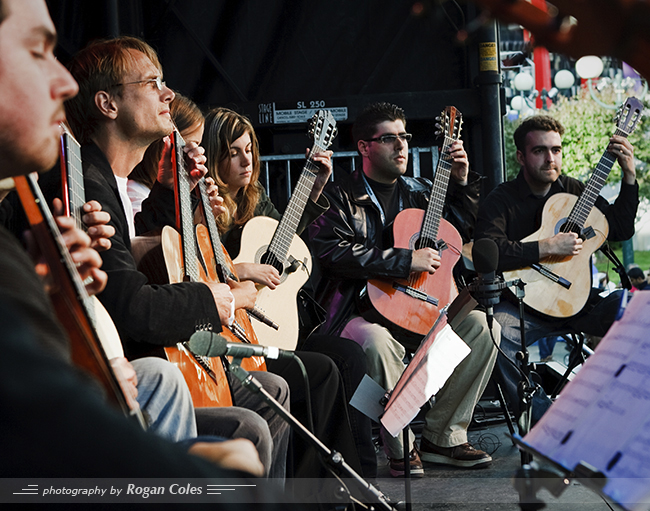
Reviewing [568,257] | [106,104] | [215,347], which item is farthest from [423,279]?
[215,347]

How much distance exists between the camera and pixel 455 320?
2.20 meters

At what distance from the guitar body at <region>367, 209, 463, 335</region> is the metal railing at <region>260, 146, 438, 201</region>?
1083 mm

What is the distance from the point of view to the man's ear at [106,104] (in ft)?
7.54

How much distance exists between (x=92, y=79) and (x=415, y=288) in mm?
1993

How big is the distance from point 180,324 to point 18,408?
141 centimetres

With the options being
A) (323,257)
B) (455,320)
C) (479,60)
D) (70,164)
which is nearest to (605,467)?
(455,320)

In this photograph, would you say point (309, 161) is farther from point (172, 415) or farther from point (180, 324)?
point (172, 415)

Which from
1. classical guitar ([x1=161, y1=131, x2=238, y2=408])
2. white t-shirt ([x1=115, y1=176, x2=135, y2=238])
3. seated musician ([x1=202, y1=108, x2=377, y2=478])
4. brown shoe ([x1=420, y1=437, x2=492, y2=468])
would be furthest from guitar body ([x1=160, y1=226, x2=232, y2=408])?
brown shoe ([x1=420, y1=437, x2=492, y2=468])

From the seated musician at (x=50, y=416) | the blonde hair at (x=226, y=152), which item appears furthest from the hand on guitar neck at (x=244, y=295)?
A: the seated musician at (x=50, y=416)

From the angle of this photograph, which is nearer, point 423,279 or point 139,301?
point 139,301

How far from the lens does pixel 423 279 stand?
11.8 ft

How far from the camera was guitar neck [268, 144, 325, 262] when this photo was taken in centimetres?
316

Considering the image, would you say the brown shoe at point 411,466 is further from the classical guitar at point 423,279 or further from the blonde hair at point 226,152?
the blonde hair at point 226,152

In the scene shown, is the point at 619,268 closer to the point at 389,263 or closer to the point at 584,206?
the point at 584,206
